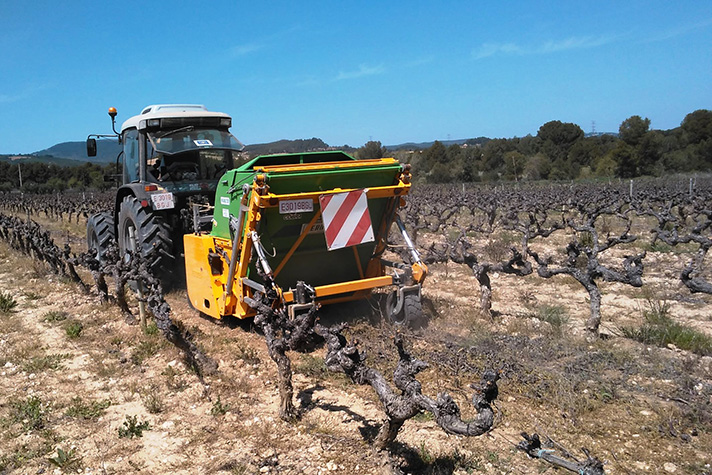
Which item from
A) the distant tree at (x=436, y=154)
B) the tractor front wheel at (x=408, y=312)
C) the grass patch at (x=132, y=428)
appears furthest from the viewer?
the distant tree at (x=436, y=154)

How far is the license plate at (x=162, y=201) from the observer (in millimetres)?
7480

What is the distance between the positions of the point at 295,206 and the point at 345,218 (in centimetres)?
59

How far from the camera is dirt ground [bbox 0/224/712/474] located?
12.1ft

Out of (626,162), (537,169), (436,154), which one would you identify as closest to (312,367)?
(626,162)

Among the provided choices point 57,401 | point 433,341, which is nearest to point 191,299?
point 57,401

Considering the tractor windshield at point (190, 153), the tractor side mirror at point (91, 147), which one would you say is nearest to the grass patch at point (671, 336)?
the tractor windshield at point (190, 153)

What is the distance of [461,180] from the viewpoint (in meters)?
44.9

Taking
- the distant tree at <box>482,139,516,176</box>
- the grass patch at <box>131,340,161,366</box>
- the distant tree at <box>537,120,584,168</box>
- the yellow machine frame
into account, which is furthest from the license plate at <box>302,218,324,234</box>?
the distant tree at <box>537,120,584,168</box>

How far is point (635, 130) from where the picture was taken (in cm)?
4891

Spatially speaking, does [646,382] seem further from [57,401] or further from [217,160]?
[217,160]

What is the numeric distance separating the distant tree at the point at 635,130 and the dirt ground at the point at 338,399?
4702 cm

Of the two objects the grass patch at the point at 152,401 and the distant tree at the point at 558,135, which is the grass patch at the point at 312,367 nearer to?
the grass patch at the point at 152,401

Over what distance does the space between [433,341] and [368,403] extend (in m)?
1.31

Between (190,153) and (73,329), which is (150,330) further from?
(190,153)
